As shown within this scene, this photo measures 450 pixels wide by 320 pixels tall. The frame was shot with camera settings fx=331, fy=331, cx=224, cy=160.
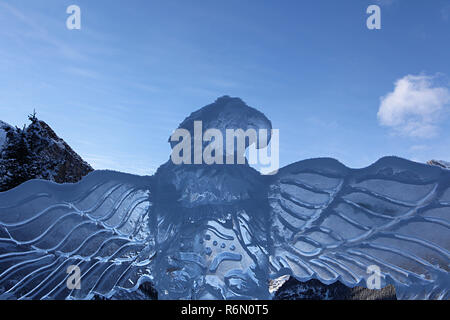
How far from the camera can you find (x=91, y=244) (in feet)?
10.4

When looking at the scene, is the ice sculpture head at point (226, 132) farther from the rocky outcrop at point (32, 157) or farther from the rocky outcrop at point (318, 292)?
the rocky outcrop at point (32, 157)

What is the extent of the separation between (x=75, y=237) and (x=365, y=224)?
2.64 metres

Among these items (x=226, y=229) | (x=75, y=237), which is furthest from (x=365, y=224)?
(x=75, y=237)

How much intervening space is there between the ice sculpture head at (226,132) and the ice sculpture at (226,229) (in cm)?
2

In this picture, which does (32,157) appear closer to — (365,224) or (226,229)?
(226,229)

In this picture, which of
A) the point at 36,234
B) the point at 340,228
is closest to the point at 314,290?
the point at 340,228

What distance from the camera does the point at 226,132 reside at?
3.08 metres

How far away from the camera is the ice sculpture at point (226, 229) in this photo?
2660 millimetres

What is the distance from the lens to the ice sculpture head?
3.09 m

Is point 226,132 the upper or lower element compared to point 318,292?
upper

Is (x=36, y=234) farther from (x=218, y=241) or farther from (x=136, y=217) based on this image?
(x=218, y=241)

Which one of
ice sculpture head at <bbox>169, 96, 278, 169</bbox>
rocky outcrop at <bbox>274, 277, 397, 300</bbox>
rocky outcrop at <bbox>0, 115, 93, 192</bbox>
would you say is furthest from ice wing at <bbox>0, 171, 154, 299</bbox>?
rocky outcrop at <bbox>0, 115, 93, 192</bbox>

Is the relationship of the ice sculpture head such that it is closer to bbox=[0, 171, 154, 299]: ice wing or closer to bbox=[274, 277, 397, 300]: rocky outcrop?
bbox=[0, 171, 154, 299]: ice wing

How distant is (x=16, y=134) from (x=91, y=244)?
7.03m
